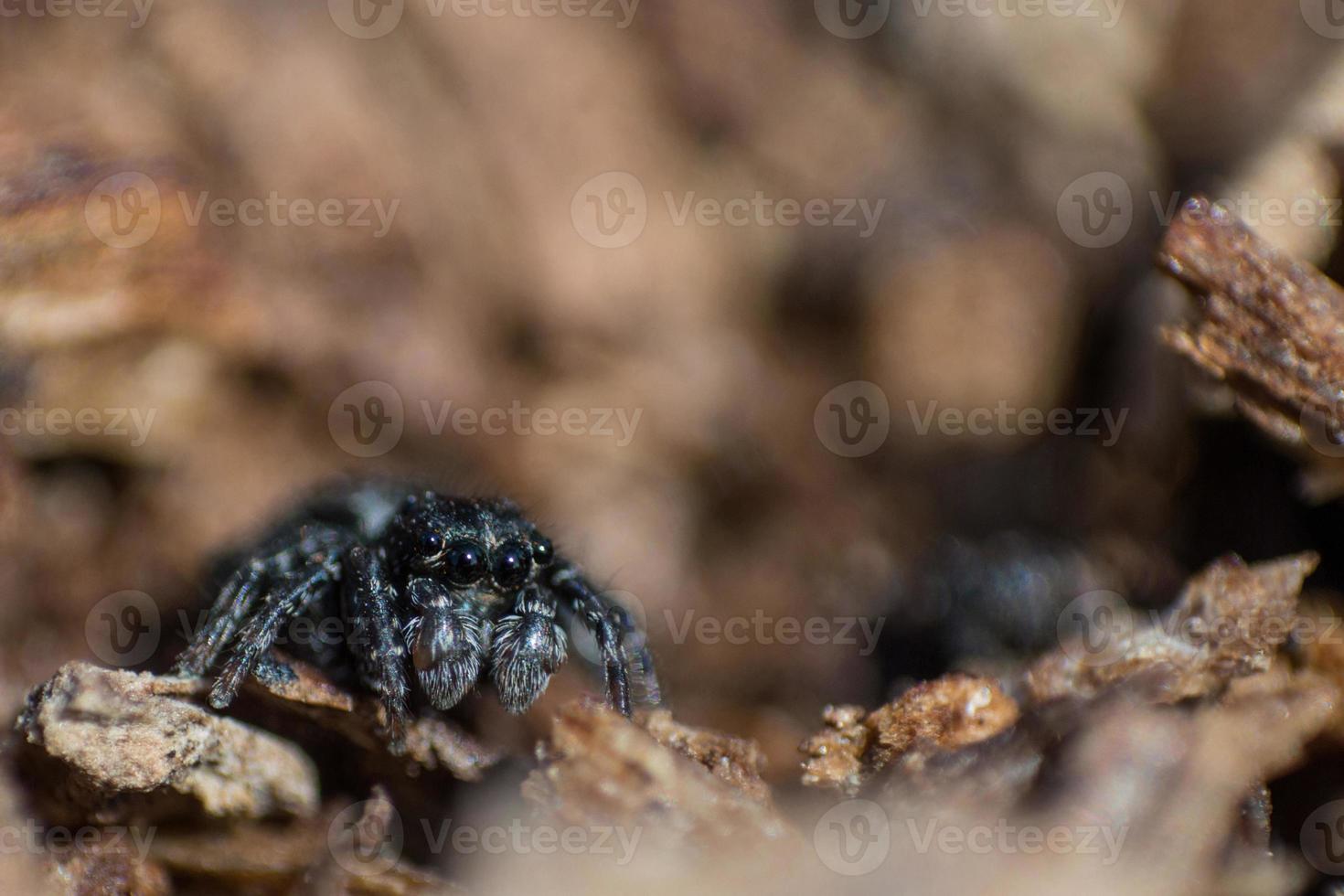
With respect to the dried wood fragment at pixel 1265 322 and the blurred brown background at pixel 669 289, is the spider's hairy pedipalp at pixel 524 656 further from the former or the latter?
the dried wood fragment at pixel 1265 322

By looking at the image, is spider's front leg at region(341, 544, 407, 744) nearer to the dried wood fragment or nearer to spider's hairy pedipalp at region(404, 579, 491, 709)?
spider's hairy pedipalp at region(404, 579, 491, 709)

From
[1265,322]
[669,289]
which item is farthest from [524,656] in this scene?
[669,289]

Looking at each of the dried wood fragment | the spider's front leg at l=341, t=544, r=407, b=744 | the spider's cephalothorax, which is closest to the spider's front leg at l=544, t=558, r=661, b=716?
the spider's cephalothorax

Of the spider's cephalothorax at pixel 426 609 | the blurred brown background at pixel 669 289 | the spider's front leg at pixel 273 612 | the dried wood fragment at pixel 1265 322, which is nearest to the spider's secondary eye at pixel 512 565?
the spider's cephalothorax at pixel 426 609

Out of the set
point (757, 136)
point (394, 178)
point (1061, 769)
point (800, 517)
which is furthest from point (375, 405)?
point (1061, 769)

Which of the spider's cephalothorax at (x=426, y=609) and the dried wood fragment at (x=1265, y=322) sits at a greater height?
the dried wood fragment at (x=1265, y=322)

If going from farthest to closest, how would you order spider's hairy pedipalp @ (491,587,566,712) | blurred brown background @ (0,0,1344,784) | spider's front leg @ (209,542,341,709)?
blurred brown background @ (0,0,1344,784), spider's hairy pedipalp @ (491,587,566,712), spider's front leg @ (209,542,341,709)
